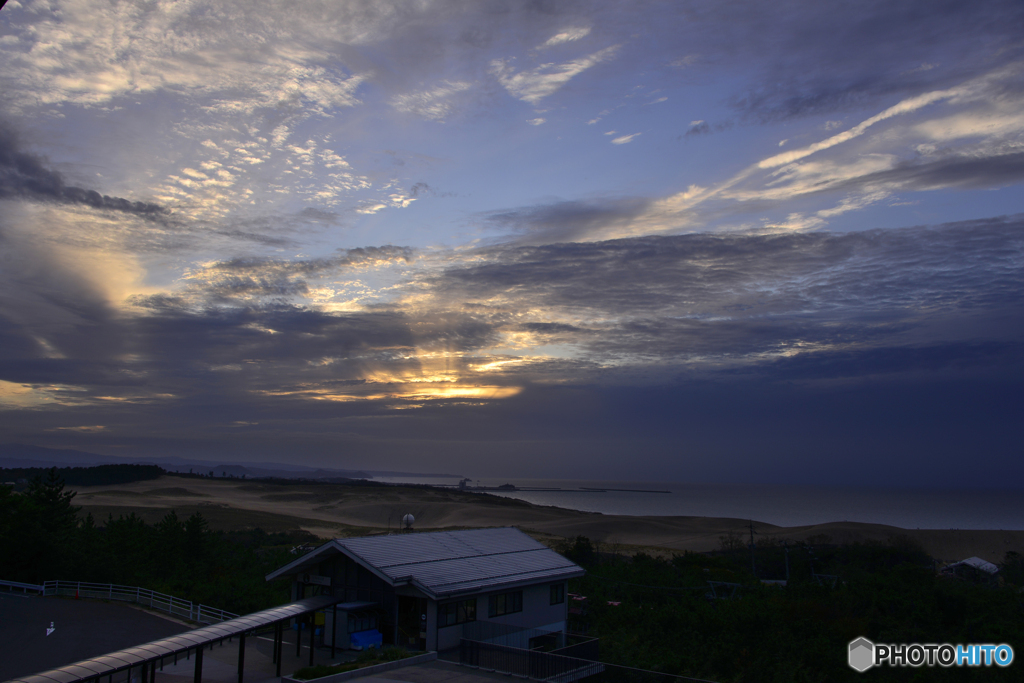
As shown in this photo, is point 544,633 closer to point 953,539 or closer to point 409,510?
point 953,539

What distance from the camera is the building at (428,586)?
2300 centimetres

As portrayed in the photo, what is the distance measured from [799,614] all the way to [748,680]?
7.83m

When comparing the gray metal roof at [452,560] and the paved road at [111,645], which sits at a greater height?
the gray metal roof at [452,560]

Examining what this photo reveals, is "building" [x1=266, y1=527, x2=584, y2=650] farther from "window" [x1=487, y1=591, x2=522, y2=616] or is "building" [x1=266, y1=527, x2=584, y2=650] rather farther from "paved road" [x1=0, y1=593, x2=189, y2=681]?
"paved road" [x1=0, y1=593, x2=189, y2=681]

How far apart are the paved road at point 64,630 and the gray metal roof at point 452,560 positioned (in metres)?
6.04

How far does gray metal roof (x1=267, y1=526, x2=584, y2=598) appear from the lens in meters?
23.2

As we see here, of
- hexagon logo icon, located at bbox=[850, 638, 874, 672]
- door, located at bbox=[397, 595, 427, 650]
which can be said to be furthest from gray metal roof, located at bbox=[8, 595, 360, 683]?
hexagon logo icon, located at bbox=[850, 638, 874, 672]

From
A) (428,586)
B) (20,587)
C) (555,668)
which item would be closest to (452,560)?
(428,586)

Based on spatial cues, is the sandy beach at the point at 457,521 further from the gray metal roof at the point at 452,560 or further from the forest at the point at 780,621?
the gray metal roof at the point at 452,560

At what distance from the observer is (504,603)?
25844 mm

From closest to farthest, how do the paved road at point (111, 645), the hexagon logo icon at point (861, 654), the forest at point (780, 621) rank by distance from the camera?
the paved road at point (111, 645) < the forest at point (780, 621) < the hexagon logo icon at point (861, 654)

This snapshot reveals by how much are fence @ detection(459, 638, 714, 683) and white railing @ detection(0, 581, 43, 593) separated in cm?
2663

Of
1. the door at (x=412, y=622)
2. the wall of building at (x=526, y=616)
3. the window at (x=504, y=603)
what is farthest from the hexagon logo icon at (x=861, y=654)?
the door at (x=412, y=622)

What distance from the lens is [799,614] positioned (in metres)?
30.2
